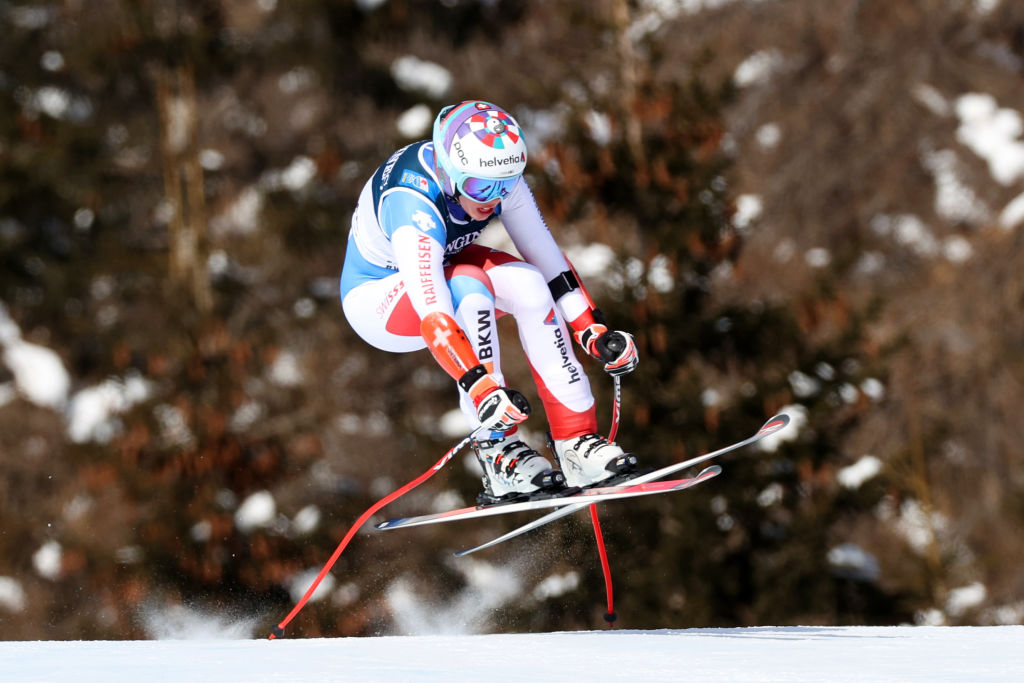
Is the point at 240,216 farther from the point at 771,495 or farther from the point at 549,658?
the point at 549,658

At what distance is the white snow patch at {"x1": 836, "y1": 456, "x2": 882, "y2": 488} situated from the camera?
15.2 m

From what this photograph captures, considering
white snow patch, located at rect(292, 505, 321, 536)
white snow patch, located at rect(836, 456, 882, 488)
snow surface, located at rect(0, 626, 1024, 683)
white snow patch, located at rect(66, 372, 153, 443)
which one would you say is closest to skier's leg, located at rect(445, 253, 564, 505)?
snow surface, located at rect(0, 626, 1024, 683)

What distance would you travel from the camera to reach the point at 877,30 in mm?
20516

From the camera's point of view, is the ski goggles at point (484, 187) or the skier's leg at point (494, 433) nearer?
the ski goggles at point (484, 187)

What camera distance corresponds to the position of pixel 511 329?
49.0ft

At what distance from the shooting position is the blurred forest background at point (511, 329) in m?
14.0

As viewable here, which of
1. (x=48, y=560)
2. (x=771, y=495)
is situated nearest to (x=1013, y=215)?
(x=771, y=495)

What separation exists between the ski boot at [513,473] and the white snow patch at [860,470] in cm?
980

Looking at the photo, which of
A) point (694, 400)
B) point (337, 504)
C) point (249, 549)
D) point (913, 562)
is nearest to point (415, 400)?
point (337, 504)

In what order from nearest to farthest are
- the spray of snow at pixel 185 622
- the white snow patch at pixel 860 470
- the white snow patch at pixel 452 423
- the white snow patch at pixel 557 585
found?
the white snow patch at pixel 557 585, the white snow patch at pixel 860 470, the spray of snow at pixel 185 622, the white snow patch at pixel 452 423

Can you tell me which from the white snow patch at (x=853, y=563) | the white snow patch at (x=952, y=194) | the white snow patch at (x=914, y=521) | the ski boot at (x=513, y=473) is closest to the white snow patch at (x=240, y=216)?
the white snow patch at (x=853, y=563)

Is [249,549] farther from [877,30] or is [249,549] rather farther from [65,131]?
[877,30]

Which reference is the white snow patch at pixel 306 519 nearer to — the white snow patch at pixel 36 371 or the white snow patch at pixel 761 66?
the white snow patch at pixel 36 371

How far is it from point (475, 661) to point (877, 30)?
1766cm
